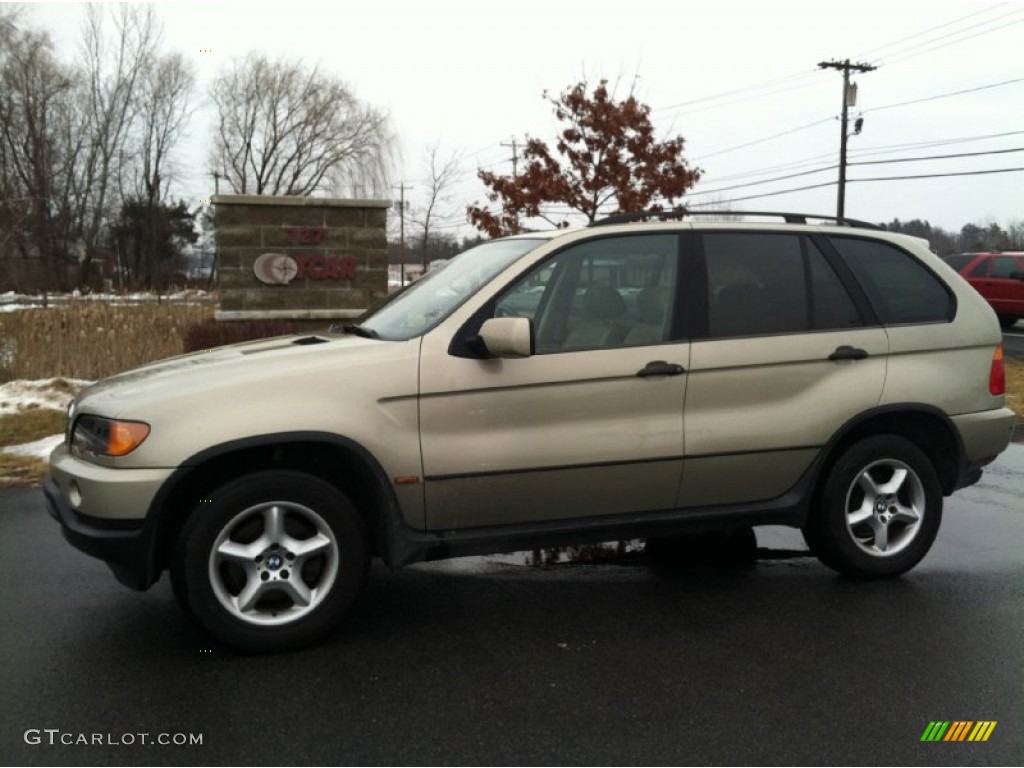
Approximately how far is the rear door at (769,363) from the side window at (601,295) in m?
0.20

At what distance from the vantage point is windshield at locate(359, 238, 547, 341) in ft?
12.8

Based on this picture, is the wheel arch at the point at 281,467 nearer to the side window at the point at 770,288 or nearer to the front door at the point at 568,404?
the front door at the point at 568,404

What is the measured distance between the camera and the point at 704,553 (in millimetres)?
4969

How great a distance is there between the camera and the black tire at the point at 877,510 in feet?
14.1

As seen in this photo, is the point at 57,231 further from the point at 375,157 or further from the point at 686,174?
the point at 686,174

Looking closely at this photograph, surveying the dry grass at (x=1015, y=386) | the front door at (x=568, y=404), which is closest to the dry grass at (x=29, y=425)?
the front door at (x=568, y=404)

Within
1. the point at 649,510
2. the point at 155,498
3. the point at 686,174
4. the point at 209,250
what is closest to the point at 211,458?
the point at 155,498

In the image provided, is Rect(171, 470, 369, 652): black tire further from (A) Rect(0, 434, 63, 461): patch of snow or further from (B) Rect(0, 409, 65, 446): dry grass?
(B) Rect(0, 409, 65, 446): dry grass

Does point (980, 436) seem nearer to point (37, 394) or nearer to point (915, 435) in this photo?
point (915, 435)

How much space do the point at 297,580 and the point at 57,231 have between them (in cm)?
5174

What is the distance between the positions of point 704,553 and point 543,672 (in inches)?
73.4

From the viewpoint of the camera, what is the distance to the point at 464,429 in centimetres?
364

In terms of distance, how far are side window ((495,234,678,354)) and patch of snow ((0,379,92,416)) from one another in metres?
6.88

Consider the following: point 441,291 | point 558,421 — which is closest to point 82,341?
point 441,291
